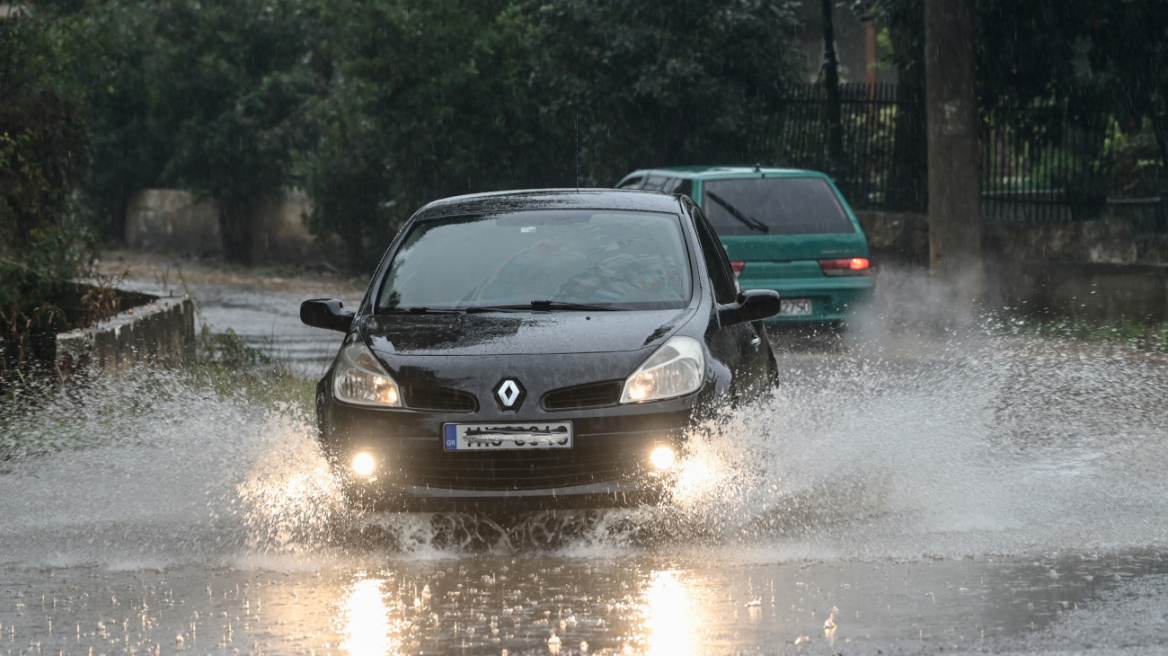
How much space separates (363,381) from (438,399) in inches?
15.6

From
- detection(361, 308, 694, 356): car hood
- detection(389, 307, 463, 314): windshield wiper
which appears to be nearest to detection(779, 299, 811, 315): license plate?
detection(361, 308, 694, 356): car hood

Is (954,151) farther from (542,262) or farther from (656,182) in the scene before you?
(542,262)

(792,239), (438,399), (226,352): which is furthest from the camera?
(792,239)

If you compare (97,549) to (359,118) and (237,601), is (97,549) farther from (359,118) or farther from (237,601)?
(359,118)

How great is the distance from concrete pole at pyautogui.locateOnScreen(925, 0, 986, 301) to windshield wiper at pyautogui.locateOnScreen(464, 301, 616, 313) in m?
10.3

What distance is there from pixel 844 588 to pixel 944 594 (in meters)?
0.36

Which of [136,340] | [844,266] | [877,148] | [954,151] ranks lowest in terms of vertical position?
[844,266]

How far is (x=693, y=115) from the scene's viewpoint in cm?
2097

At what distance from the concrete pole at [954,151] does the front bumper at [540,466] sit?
10.9m

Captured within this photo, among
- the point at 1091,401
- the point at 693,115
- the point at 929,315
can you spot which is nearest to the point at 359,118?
the point at 693,115

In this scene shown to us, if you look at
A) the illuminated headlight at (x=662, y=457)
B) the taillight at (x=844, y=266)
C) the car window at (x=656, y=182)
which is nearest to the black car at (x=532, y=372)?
the illuminated headlight at (x=662, y=457)

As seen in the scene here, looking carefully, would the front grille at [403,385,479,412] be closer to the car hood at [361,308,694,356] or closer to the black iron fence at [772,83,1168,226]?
the car hood at [361,308,694,356]

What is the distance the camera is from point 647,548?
6309 millimetres

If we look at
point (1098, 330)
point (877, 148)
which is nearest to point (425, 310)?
point (1098, 330)
